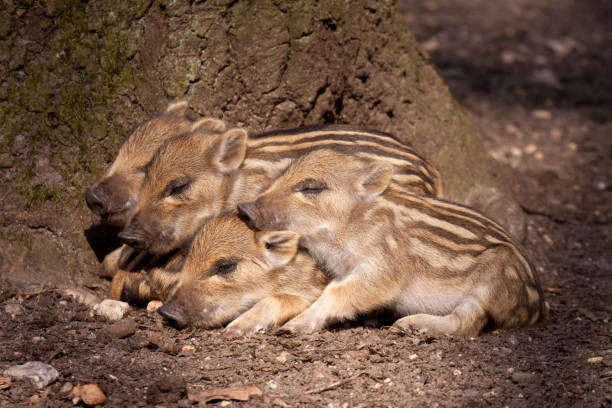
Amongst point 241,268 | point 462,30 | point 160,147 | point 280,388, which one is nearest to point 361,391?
point 280,388

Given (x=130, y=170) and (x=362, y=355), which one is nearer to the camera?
(x=362, y=355)

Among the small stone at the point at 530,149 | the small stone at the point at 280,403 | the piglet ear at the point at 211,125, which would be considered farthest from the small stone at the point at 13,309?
the small stone at the point at 530,149

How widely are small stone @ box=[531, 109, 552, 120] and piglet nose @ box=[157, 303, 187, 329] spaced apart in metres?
5.23

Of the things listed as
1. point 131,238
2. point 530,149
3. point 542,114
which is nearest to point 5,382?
point 131,238

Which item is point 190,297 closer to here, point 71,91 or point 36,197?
point 36,197

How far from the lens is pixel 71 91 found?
4062 mm

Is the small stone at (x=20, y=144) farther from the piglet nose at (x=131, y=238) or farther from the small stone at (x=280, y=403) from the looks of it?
the small stone at (x=280, y=403)

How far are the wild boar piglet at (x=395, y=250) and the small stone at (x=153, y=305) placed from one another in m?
0.73

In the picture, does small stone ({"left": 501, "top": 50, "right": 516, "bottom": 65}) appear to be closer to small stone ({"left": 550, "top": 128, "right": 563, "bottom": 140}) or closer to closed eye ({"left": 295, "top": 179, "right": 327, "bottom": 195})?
small stone ({"left": 550, "top": 128, "right": 563, "bottom": 140})

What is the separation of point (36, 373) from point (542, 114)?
617 centimetres

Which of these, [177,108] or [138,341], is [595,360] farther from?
[177,108]

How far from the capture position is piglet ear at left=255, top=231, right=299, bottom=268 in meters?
3.88

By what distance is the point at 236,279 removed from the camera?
3.90 meters

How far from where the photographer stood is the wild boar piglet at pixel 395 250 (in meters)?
3.79
